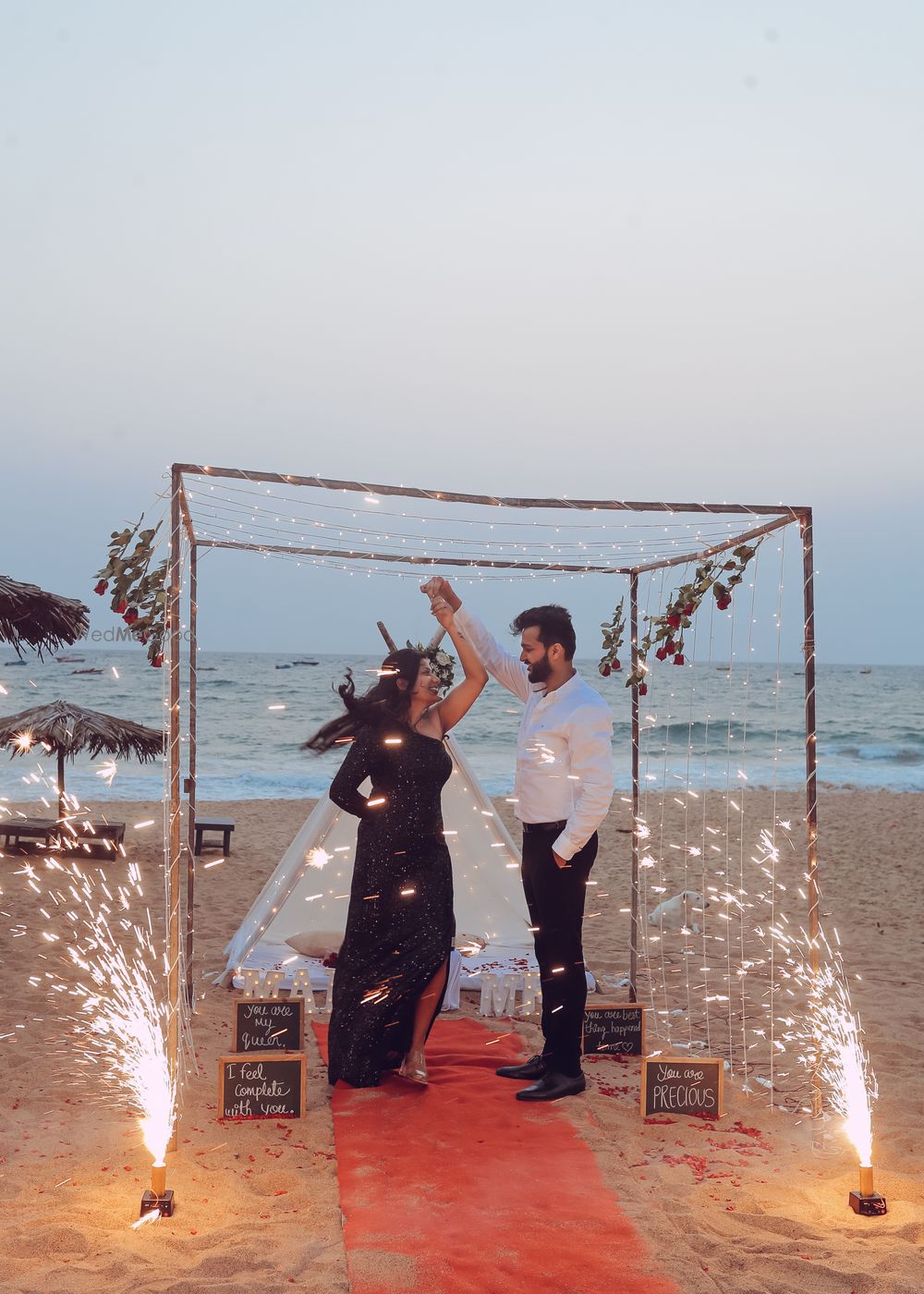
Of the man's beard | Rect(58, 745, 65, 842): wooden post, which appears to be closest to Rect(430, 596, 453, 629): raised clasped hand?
the man's beard

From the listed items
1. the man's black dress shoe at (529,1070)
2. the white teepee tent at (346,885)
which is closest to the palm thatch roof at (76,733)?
the white teepee tent at (346,885)

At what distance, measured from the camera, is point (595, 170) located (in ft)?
21.8

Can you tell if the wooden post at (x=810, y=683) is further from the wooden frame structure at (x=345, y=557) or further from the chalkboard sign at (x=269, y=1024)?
the chalkboard sign at (x=269, y=1024)

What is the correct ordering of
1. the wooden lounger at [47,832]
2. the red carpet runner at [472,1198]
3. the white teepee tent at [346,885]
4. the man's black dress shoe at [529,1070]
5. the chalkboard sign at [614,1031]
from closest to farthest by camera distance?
the red carpet runner at [472,1198] → the man's black dress shoe at [529,1070] → the chalkboard sign at [614,1031] → the white teepee tent at [346,885] → the wooden lounger at [47,832]

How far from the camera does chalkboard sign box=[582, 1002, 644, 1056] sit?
4438 mm

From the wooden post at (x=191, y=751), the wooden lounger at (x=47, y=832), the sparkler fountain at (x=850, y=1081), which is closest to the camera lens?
the sparkler fountain at (x=850, y=1081)

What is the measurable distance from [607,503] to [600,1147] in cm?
214

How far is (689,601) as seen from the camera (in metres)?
4.23

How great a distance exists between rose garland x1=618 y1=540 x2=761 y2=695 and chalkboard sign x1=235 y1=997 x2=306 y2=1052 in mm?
1991

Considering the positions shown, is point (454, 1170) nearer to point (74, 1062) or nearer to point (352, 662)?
point (74, 1062)

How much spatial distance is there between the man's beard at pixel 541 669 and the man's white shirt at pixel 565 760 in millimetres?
73

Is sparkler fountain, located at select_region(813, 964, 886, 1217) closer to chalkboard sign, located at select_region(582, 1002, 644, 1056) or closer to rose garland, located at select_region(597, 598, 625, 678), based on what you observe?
chalkboard sign, located at select_region(582, 1002, 644, 1056)

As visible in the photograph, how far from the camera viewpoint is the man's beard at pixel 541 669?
3871 millimetres

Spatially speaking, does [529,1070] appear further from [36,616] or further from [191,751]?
[36,616]
